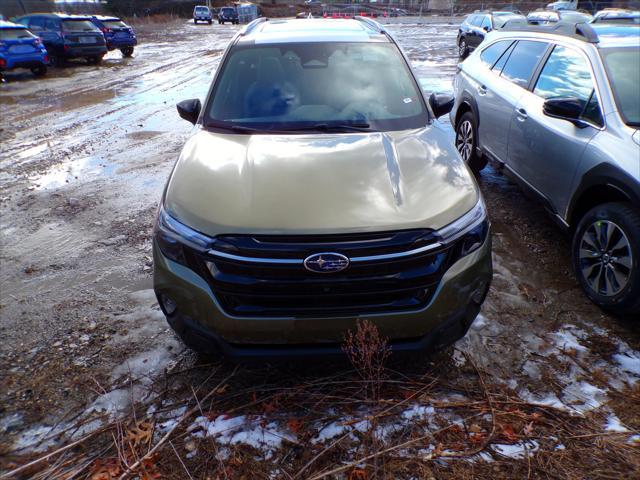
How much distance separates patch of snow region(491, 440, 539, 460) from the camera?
231 cm

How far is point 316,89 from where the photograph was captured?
3750 millimetres

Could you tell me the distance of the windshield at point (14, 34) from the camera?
13756mm

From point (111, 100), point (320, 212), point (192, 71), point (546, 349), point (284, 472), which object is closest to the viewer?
point (284, 472)

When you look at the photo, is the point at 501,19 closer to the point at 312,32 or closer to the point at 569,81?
the point at 569,81

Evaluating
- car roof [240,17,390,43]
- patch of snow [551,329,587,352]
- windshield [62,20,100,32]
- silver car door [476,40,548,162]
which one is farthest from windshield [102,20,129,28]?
patch of snow [551,329,587,352]

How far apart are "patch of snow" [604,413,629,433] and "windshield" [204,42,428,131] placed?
7.19 ft

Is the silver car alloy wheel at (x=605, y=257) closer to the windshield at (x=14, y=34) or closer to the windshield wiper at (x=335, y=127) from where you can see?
the windshield wiper at (x=335, y=127)

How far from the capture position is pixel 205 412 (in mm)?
2590

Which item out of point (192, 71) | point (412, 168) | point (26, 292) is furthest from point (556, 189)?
point (192, 71)

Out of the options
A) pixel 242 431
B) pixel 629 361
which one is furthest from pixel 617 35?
pixel 242 431

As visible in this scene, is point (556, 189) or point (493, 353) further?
point (556, 189)

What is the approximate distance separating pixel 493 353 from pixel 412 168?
1299mm

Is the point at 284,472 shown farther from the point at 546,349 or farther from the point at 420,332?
the point at 546,349

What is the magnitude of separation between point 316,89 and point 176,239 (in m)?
1.86
